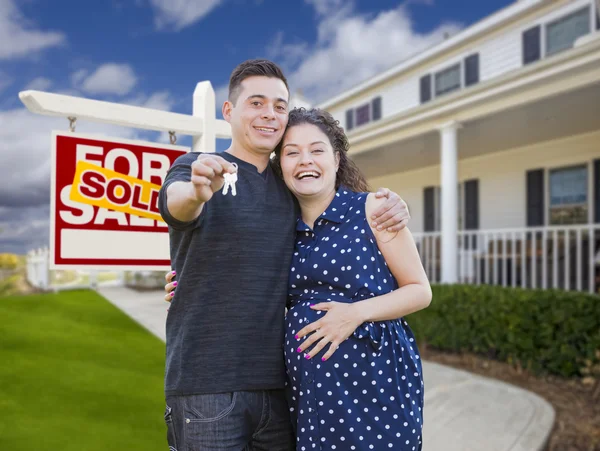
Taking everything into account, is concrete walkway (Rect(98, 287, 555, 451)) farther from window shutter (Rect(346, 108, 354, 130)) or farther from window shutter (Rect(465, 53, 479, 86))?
window shutter (Rect(346, 108, 354, 130))

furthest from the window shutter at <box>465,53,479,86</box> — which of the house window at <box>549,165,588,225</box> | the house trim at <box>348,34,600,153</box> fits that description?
the house trim at <box>348,34,600,153</box>

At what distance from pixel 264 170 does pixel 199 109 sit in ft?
3.08

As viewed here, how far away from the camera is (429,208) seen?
469 inches

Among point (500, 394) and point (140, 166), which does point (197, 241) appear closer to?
point (140, 166)

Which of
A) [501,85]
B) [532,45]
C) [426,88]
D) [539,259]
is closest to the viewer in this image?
[501,85]

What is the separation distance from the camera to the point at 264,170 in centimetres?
187

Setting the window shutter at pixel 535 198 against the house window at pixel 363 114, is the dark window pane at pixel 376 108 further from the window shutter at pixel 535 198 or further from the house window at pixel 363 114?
the window shutter at pixel 535 198

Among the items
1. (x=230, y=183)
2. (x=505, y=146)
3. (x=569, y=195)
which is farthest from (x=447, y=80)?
(x=230, y=183)

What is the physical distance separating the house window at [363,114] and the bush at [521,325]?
761 centimetres

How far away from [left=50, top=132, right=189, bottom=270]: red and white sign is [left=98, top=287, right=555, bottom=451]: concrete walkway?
295cm

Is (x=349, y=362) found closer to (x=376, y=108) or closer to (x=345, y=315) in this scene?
(x=345, y=315)

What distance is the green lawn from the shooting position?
3.59 metres

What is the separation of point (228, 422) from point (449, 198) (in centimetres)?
726

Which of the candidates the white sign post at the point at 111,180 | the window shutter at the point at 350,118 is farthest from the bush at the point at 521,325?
the window shutter at the point at 350,118
